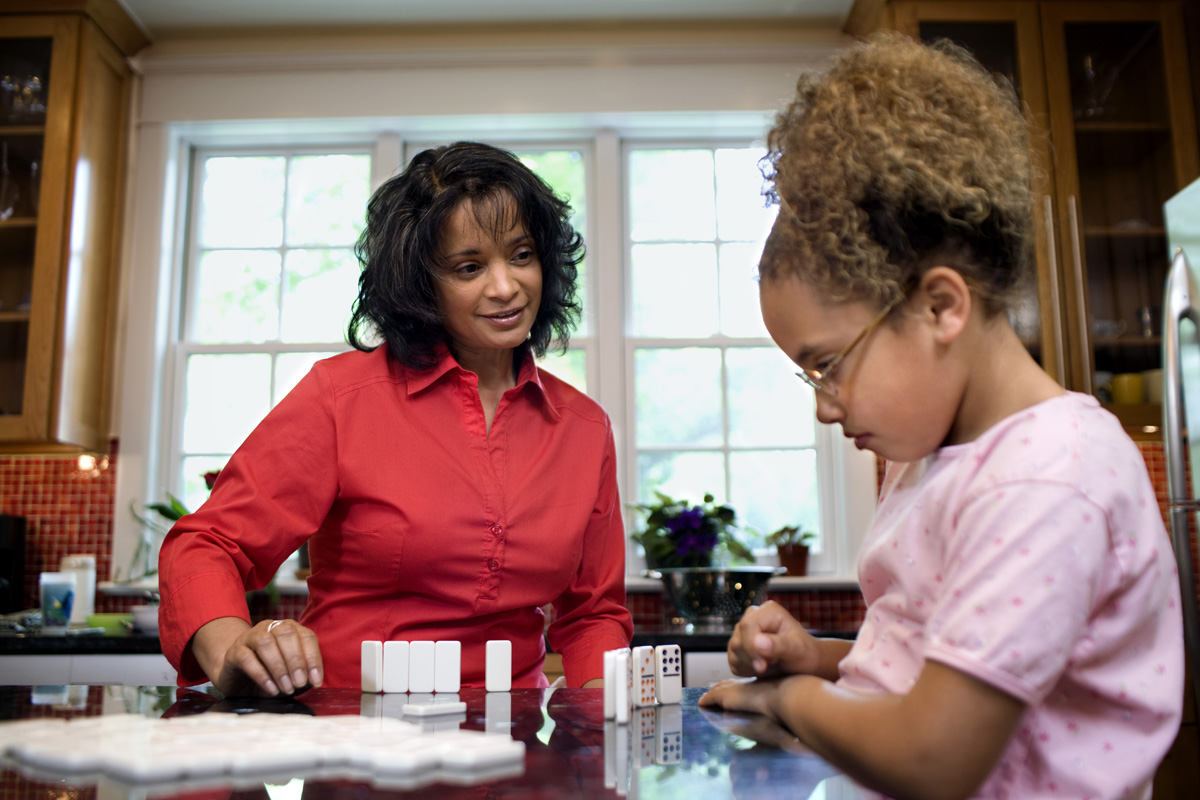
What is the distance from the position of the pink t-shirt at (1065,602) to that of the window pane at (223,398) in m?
3.16

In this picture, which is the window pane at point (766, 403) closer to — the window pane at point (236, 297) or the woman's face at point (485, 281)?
the window pane at point (236, 297)

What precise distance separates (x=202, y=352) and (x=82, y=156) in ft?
2.44

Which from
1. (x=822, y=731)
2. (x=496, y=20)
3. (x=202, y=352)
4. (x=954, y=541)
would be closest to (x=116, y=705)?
(x=822, y=731)

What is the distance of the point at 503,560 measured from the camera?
4.58 feet

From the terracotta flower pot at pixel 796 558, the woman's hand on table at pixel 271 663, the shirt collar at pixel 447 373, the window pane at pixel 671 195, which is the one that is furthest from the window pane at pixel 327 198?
the woman's hand on table at pixel 271 663

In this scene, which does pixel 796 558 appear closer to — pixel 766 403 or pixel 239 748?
pixel 766 403

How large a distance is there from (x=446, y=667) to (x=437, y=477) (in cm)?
41

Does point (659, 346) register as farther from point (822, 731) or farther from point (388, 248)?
point (822, 731)

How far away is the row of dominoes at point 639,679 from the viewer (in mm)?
857

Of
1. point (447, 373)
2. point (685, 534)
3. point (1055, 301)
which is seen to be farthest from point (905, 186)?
point (1055, 301)

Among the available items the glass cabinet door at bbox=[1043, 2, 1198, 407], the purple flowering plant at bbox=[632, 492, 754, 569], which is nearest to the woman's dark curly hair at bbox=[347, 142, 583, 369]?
the purple flowering plant at bbox=[632, 492, 754, 569]

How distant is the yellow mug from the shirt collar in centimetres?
228

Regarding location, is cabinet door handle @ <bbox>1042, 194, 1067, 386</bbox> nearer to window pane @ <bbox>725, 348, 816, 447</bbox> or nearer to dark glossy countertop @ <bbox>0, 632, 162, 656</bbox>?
window pane @ <bbox>725, 348, 816, 447</bbox>

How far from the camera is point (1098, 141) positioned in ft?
10.7
